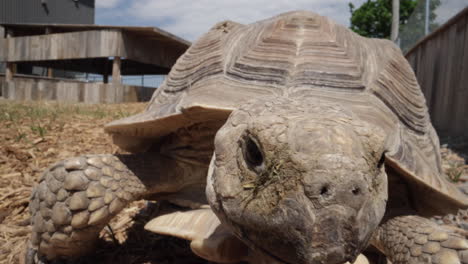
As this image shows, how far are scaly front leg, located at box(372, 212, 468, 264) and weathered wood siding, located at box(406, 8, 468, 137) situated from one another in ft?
16.1

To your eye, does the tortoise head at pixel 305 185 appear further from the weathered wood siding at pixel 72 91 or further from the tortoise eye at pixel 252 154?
the weathered wood siding at pixel 72 91

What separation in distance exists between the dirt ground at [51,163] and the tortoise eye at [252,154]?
1.14 m

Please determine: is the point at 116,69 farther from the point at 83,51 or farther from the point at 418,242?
the point at 418,242

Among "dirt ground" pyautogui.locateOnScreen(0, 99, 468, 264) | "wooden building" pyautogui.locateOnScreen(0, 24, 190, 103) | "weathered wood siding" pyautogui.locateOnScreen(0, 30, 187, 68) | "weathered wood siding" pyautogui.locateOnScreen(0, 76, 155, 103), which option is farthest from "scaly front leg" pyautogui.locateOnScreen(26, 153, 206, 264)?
"weathered wood siding" pyautogui.locateOnScreen(0, 30, 187, 68)

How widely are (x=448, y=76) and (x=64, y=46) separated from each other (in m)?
10.8

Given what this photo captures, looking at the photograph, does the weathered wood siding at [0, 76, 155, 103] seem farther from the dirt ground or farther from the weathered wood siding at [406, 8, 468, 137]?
the weathered wood siding at [406, 8, 468, 137]

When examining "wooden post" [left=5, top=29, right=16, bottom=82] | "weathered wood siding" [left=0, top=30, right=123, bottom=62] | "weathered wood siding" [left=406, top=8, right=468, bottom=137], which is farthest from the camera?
"wooden post" [left=5, top=29, right=16, bottom=82]

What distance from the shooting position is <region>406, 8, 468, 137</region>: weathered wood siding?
5.86 metres

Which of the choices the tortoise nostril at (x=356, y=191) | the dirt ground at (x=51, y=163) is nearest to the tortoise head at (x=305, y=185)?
the tortoise nostril at (x=356, y=191)

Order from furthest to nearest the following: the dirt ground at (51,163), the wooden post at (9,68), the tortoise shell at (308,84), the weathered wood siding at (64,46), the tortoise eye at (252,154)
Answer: the wooden post at (9,68)
the weathered wood siding at (64,46)
the dirt ground at (51,163)
the tortoise shell at (308,84)
the tortoise eye at (252,154)

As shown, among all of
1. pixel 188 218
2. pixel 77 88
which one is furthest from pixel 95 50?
pixel 188 218

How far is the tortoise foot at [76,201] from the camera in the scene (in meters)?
1.72

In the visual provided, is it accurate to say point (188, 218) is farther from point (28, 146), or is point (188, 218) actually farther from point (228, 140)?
point (28, 146)

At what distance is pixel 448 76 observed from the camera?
6676 millimetres
